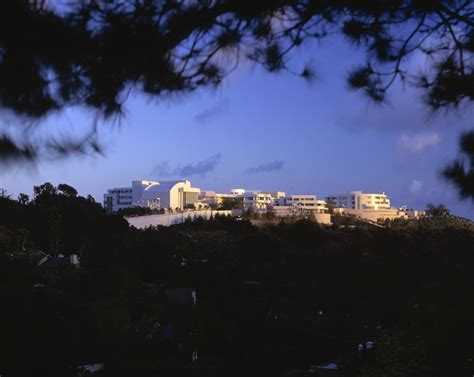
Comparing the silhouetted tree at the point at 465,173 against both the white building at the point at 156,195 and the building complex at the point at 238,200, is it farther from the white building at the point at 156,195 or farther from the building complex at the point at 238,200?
the white building at the point at 156,195

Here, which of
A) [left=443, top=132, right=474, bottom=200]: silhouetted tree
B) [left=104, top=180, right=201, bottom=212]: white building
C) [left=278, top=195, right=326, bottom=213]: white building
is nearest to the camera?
[left=443, top=132, right=474, bottom=200]: silhouetted tree

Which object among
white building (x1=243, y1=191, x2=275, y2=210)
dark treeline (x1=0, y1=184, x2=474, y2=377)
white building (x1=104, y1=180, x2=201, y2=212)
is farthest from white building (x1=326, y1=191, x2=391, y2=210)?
dark treeline (x1=0, y1=184, x2=474, y2=377)

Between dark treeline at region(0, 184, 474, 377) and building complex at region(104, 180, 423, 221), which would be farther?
building complex at region(104, 180, 423, 221)

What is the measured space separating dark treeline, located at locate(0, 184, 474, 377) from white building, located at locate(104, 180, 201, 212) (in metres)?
32.2

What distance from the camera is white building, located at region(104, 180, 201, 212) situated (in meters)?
58.6

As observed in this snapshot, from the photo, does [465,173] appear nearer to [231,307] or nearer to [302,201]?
[231,307]

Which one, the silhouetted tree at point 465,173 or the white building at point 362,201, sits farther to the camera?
the white building at point 362,201

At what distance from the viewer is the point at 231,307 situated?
14.8 metres

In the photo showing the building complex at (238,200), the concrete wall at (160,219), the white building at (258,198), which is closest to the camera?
the concrete wall at (160,219)

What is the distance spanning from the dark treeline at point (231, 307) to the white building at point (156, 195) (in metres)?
32.2

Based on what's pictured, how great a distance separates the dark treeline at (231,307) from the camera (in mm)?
8609

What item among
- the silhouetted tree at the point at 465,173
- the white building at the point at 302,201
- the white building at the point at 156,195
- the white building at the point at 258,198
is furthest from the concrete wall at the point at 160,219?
the silhouetted tree at the point at 465,173

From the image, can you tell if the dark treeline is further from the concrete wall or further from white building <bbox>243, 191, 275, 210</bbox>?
white building <bbox>243, 191, 275, 210</bbox>

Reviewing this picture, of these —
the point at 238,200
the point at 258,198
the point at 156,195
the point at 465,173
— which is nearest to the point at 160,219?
the point at 156,195
